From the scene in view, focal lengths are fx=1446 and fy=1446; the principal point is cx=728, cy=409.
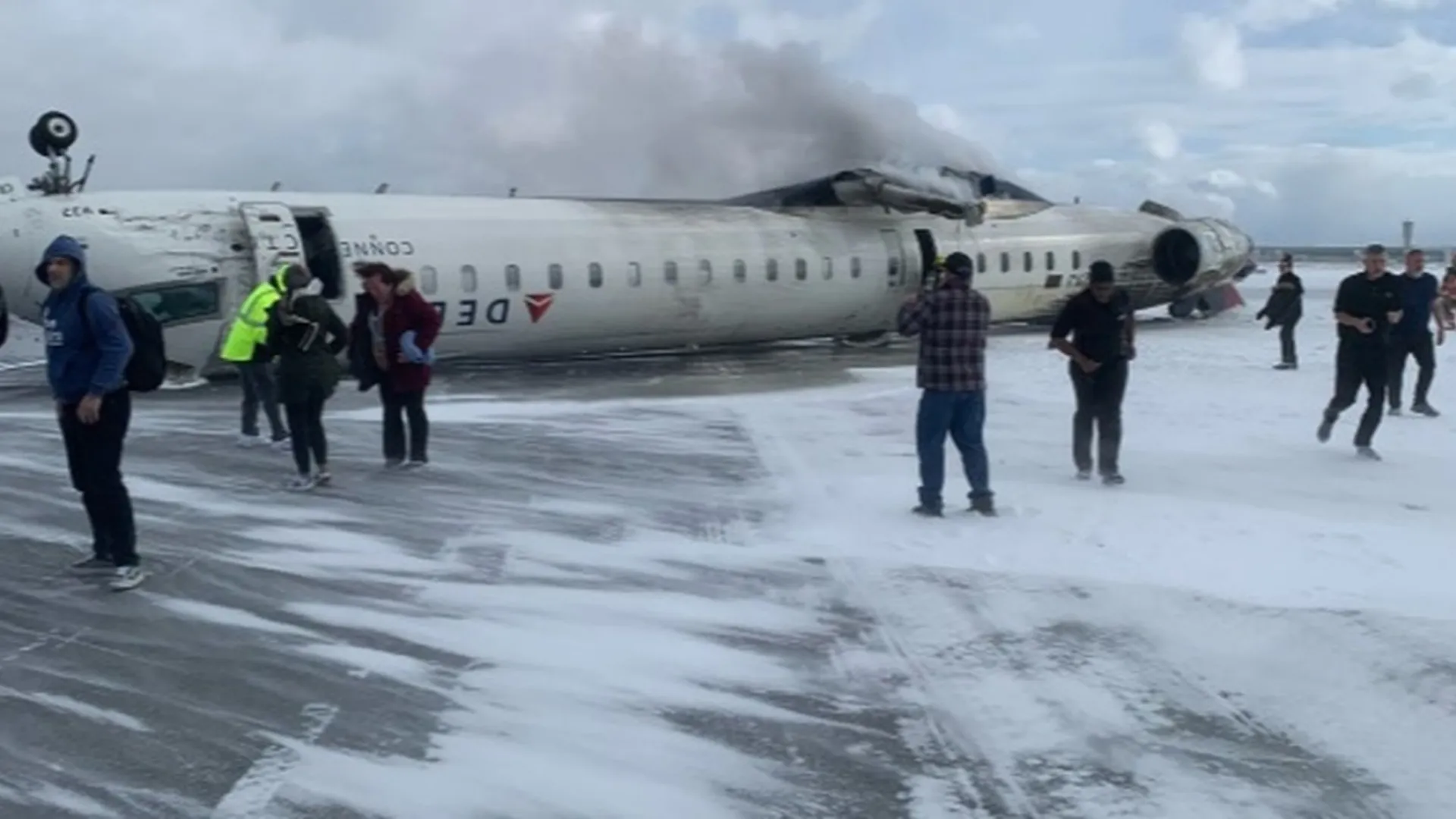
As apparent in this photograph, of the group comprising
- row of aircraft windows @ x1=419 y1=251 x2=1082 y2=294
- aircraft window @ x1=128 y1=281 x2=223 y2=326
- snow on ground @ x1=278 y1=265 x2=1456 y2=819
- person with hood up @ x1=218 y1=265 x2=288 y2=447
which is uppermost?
row of aircraft windows @ x1=419 y1=251 x2=1082 y2=294

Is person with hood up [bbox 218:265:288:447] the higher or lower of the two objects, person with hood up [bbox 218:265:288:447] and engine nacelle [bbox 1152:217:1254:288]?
the lower

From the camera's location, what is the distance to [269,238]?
57.3 ft

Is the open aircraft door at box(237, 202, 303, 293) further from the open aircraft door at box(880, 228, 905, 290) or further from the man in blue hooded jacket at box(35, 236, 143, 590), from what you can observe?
the man in blue hooded jacket at box(35, 236, 143, 590)

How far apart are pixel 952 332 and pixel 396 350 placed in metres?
4.46

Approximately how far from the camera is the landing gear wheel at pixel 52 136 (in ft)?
60.3

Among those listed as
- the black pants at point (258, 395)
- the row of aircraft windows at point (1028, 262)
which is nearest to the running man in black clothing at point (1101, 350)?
the black pants at point (258, 395)

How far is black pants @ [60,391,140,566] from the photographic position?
289 inches

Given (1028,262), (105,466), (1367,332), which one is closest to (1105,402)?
(1367,332)

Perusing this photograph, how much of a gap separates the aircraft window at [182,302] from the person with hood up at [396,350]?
6.58 m

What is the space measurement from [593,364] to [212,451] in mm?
9407

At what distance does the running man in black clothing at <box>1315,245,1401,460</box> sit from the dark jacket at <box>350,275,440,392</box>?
7104 millimetres

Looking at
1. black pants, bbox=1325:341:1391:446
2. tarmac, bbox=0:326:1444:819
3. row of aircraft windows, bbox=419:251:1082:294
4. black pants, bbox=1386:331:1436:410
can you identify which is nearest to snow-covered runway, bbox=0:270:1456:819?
tarmac, bbox=0:326:1444:819

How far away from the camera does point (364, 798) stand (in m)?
4.75

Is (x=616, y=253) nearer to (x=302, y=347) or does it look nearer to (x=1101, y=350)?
(x=302, y=347)
